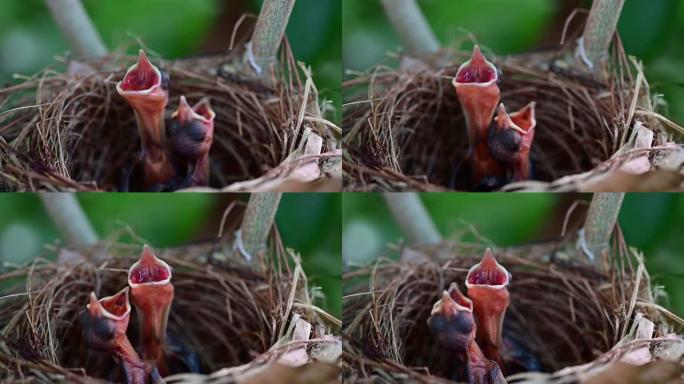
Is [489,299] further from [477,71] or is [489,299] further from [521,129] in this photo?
[477,71]

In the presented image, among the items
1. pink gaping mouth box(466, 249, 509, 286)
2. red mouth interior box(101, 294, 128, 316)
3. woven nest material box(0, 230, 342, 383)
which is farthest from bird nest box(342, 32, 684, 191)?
red mouth interior box(101, 294, 128, 316)

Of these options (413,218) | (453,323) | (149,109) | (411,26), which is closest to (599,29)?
(411,26)

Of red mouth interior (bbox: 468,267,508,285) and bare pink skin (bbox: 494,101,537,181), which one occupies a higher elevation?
bare pink skin (bbox: 494,101,537,181)

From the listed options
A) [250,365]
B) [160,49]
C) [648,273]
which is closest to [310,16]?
[160,49]

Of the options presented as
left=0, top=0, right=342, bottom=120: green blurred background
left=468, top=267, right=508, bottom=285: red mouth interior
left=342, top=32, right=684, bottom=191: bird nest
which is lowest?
left=468, top=267, right=508, bottom=285: red mouth interior

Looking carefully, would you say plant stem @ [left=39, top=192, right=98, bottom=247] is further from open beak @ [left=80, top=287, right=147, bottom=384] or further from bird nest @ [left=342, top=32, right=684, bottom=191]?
bird nest @ [left=342, top=32, right=684, bottom=191]

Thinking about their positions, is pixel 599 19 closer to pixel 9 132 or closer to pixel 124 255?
pixel 124 255

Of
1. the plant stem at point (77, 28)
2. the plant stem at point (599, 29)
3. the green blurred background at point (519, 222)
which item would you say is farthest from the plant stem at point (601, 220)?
the plant stem at point (77, 28)
